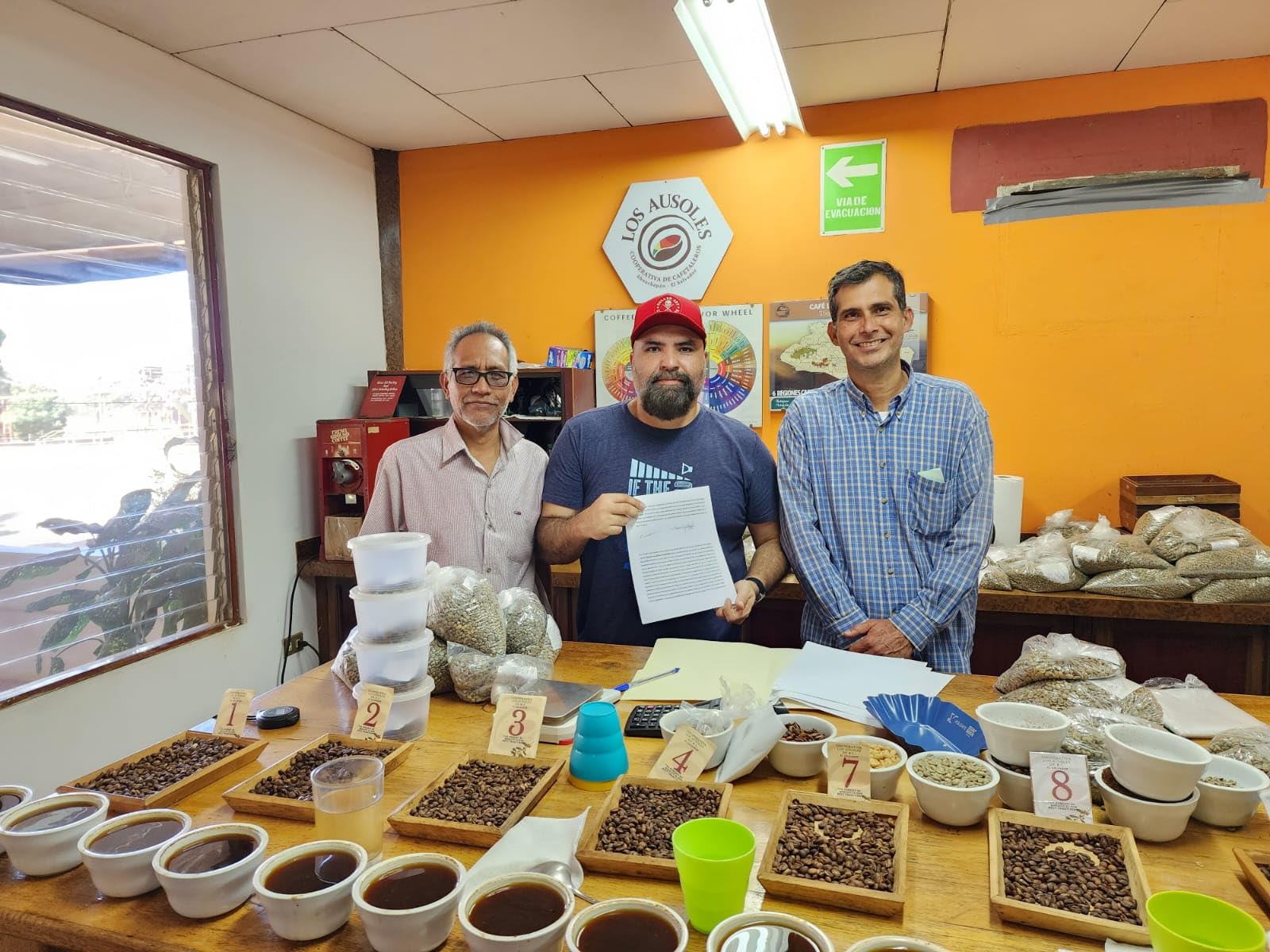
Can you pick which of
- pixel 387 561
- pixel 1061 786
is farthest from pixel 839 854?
pixel 387 561

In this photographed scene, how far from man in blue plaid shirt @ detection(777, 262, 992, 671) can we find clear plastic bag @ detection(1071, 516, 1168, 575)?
3.36ft

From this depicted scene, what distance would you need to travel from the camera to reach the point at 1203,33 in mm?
3146

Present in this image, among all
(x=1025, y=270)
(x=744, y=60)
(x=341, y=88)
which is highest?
(x=341, y=88)

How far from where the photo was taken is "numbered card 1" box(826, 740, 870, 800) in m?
1.24

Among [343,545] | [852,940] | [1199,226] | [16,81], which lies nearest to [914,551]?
[852,940]

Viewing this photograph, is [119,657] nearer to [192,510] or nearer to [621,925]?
[192,510]

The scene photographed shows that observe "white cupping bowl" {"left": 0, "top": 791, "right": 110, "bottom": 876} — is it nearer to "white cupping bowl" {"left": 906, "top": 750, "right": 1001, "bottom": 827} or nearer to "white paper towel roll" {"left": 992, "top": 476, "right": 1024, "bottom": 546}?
"white cupping bowl" {"left": 906, "top": 750, "right": 1001, "bottom": 827}

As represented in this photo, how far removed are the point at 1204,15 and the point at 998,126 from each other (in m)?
0.83

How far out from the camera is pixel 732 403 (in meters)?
4.11

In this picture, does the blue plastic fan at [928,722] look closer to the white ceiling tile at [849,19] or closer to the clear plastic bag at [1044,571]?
the clear plastic bag at [1044,571]

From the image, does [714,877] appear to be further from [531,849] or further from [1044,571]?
[1044,571]

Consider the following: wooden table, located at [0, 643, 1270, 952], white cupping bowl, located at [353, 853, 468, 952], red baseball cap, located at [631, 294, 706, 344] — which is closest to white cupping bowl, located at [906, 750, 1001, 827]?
wooden table, located at [0, 643, 1270, 952]

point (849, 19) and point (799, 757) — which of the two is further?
point (849, 19)

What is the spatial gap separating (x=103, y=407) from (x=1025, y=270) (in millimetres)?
4018
